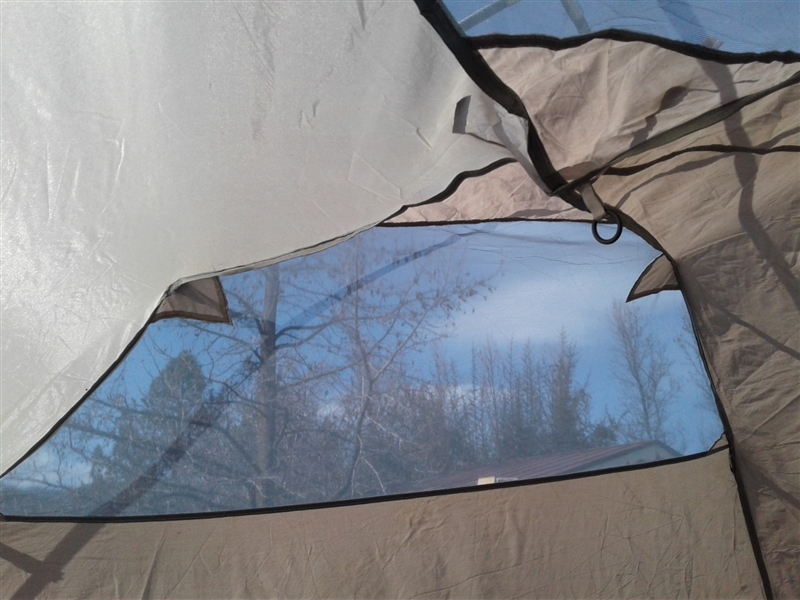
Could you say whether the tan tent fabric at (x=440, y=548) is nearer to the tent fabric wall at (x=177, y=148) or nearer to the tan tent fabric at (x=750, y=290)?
the tan tent fabric at (x=750, y=290)

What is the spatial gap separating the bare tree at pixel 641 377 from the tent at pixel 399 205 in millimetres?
83

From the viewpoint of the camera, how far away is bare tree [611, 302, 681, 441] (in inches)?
53.0

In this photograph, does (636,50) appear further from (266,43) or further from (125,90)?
(125,90)

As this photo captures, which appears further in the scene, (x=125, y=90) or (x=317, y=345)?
(x=317, y=345)

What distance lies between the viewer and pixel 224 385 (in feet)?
4.53

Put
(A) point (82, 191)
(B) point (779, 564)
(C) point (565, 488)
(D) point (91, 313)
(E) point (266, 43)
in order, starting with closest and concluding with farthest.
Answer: (E) point (266, 43) < (A) point (82, 191) < (D) point (91, 313) < (B) point (779, 564) < (C) point (565, 488)

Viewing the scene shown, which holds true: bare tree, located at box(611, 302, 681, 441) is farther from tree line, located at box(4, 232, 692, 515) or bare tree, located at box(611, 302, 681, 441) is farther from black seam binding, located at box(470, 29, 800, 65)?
black seam binding, located at box(470, 29, 800, 65)

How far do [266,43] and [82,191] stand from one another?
338mm

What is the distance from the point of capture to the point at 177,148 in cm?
85

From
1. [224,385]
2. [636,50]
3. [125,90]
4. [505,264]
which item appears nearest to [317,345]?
[224,385]

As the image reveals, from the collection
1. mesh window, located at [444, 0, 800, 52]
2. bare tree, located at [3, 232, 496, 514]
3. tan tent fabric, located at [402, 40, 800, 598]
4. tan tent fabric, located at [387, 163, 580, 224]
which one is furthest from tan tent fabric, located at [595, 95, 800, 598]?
bare tree, located at [3, 232, 496, 514]

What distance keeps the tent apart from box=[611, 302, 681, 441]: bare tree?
3.3 inches

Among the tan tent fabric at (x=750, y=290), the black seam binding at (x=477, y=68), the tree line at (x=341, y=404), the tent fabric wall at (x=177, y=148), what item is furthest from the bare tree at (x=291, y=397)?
the black seam binding at (x=477, y=68)

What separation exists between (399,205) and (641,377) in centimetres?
70
